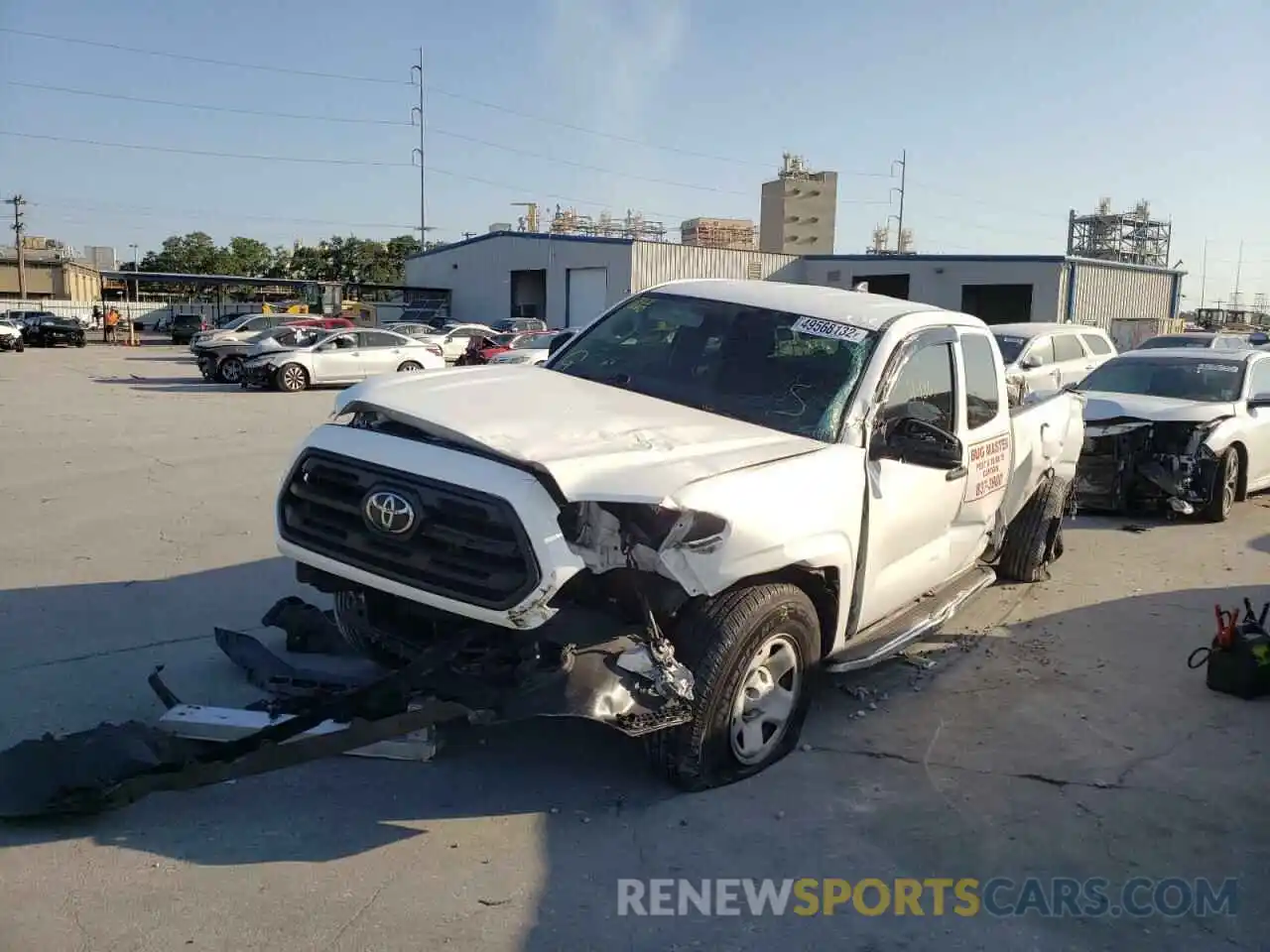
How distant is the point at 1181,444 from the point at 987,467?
4.94m

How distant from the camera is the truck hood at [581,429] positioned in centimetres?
358

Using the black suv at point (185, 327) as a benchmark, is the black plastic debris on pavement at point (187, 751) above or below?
below

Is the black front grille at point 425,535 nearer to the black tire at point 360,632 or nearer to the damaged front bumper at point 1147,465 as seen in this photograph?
the black tire at point 360,632

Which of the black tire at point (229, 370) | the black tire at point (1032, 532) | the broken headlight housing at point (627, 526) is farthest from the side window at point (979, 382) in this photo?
the black tire at point (229, 370)

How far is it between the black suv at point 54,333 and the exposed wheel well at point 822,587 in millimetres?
45776

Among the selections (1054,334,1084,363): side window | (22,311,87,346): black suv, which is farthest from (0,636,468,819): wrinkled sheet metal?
(22,311,87,346): black suv

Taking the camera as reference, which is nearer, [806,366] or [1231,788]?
[1231,788]

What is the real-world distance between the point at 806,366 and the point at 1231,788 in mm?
2557

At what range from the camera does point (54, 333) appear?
139 feet

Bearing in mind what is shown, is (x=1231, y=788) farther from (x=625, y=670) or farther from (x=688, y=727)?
(x=625, y=670)

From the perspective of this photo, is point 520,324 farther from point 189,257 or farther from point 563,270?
point 189,257

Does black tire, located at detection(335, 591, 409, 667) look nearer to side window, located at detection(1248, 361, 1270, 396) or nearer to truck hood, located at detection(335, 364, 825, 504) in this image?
truck hood, located at detection(335, 364, 825, 504)

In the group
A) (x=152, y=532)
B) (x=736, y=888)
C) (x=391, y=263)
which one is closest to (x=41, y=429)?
(x=152, y=532)

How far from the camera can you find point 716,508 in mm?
3609
